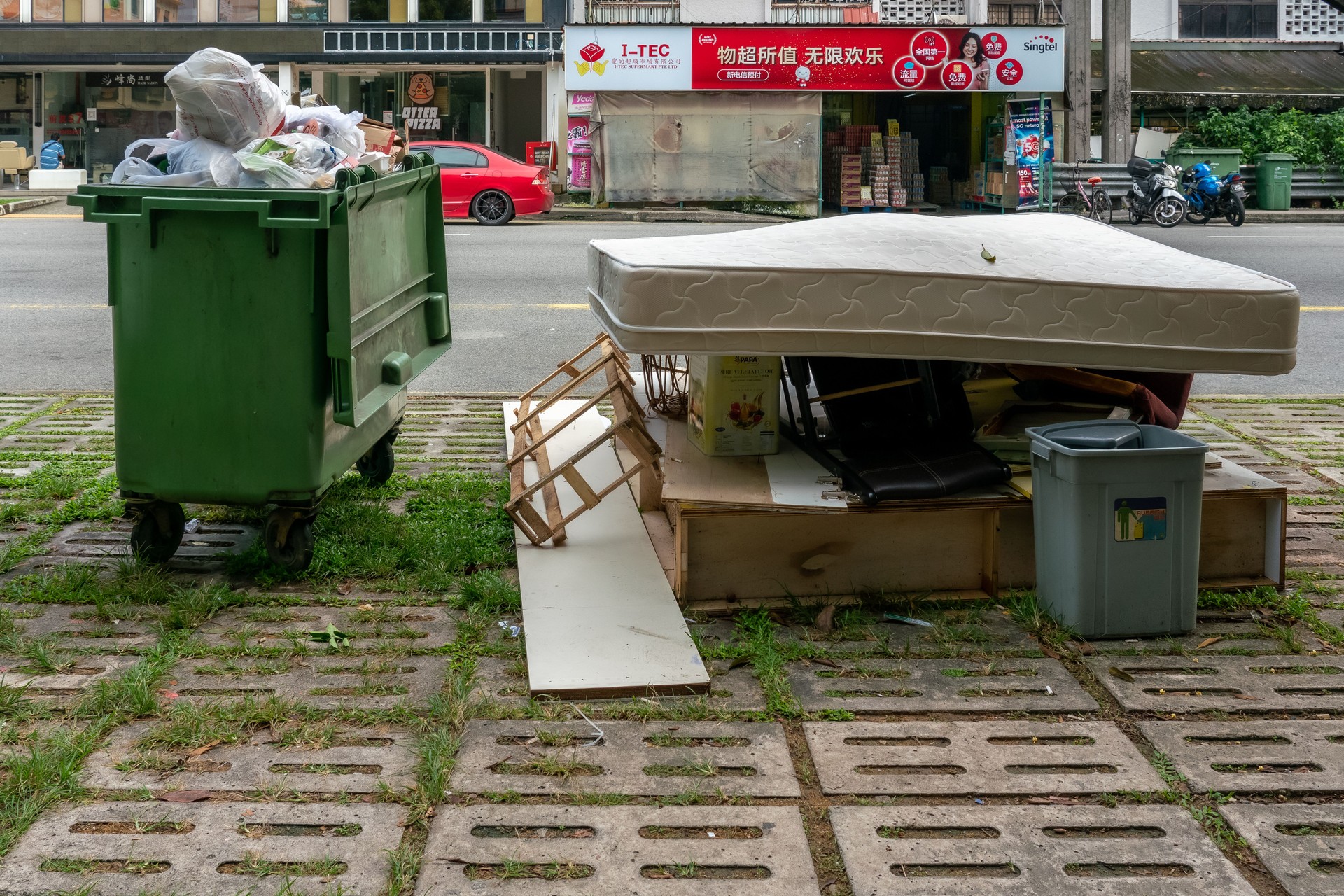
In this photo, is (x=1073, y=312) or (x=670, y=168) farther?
(x=670, y=168)

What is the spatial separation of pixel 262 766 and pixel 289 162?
2.29 m

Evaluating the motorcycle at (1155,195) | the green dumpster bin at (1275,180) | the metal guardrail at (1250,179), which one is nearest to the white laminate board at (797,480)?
the motorcycle at (1155,195)

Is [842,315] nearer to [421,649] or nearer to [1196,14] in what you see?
[421,649]

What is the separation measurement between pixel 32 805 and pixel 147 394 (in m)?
1.80

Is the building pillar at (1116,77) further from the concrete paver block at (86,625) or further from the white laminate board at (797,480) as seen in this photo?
the concrete paver block at (86,625)

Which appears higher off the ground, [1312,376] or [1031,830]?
[1312,376]

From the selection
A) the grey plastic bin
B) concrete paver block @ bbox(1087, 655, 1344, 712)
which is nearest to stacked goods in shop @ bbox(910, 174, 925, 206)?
the grey plastic bin

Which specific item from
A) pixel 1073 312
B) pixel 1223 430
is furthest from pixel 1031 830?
pixel 1223 430

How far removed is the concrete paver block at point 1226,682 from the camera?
3787 millimetres

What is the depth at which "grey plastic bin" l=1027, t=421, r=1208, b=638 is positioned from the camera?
4.12 meters

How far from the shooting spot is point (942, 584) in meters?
4.62

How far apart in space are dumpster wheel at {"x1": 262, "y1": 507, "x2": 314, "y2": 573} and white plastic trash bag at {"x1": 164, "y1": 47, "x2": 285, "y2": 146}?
1.42 meters

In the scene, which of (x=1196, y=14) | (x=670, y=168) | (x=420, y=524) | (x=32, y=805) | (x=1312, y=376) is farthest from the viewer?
(x=1196, y=14)

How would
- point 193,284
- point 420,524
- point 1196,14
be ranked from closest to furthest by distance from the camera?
point 193,284 → point 420,524 → point 1196,14
